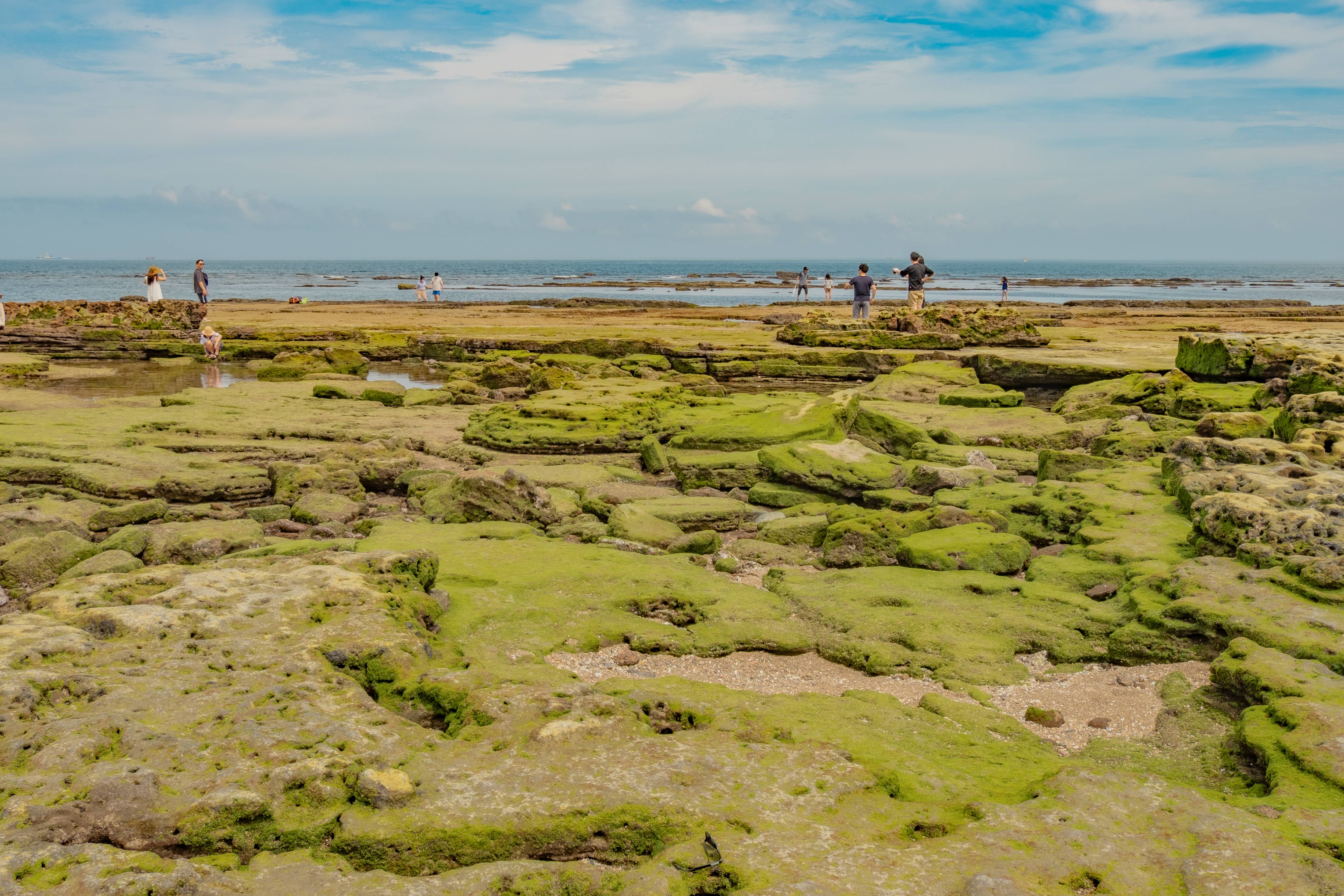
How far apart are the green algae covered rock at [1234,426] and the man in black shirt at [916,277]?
14.2 m

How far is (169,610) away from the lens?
205 inches

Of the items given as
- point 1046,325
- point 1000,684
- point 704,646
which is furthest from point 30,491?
point 1046,325

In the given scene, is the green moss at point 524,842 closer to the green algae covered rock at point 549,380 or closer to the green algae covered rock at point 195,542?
the green algae covered rock at point 195,542

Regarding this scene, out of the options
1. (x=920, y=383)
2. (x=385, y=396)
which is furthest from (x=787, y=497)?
(x=385, y=396)

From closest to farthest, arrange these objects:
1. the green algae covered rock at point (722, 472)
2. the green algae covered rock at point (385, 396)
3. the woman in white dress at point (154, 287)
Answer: the green algae covered rock at point (722, 472)
the green algae covered rock at point (385, 396)
the woman in white dress at point (154, 287)

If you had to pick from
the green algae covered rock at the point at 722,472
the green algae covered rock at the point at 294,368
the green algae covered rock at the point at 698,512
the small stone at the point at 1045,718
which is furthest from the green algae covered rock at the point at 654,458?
the green algae covered rock at the point at 294,368

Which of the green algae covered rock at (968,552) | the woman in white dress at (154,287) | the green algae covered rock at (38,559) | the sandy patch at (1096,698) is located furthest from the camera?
the woman in white dress at (154,287)

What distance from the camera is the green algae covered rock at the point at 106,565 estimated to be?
6.82 m

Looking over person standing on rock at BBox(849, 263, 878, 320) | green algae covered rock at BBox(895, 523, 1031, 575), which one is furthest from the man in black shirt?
green algae covered rock at BBox(895, 523, 1031, 575)

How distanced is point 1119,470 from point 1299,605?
450 cm

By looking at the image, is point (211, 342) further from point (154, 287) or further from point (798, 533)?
point (798, 533)

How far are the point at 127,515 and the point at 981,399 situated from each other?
13.4 m

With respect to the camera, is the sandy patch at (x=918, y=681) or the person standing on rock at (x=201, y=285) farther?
the person standing on rock at (x=201, y=285)

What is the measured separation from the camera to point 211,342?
2506 centimetres
